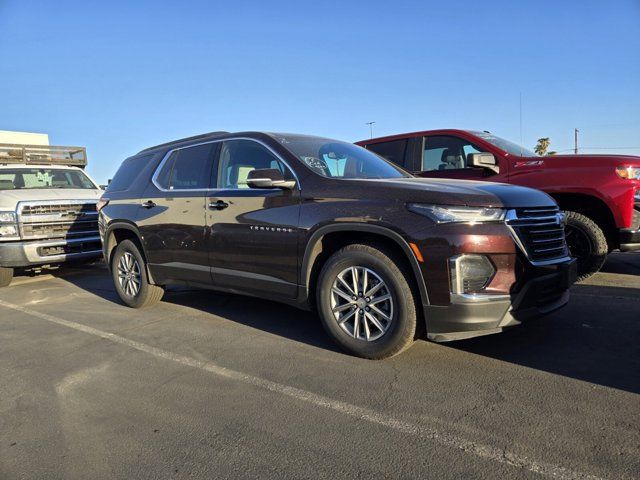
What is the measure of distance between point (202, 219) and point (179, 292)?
226 centimetres

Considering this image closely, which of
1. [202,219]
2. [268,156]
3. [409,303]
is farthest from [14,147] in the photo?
[409,303]

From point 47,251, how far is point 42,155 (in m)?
3.02

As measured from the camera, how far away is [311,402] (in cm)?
309

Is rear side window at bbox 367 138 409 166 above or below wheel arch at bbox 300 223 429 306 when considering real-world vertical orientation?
above

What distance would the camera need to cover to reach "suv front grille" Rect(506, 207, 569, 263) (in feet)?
11.0

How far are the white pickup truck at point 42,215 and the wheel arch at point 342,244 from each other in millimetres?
5167

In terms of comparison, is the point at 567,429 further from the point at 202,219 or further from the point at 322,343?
the point at 202,219

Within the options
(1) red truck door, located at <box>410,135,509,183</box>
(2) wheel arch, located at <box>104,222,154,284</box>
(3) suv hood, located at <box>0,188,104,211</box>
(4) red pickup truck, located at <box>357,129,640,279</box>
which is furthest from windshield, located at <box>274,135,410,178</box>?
(3) suv hood, located at <box>0,188,104,211</box>

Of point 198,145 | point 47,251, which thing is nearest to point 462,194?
point 198,145

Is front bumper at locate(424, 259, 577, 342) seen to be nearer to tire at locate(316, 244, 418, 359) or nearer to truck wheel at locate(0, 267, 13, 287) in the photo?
tire at locate(316, 244, 418, 359)

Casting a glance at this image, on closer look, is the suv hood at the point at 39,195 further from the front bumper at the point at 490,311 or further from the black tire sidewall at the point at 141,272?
the front bumper at the point at 490,311

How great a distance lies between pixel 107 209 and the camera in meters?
6.07

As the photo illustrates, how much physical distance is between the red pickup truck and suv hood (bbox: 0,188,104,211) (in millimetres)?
5875

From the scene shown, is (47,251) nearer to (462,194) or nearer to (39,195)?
(39,195)
